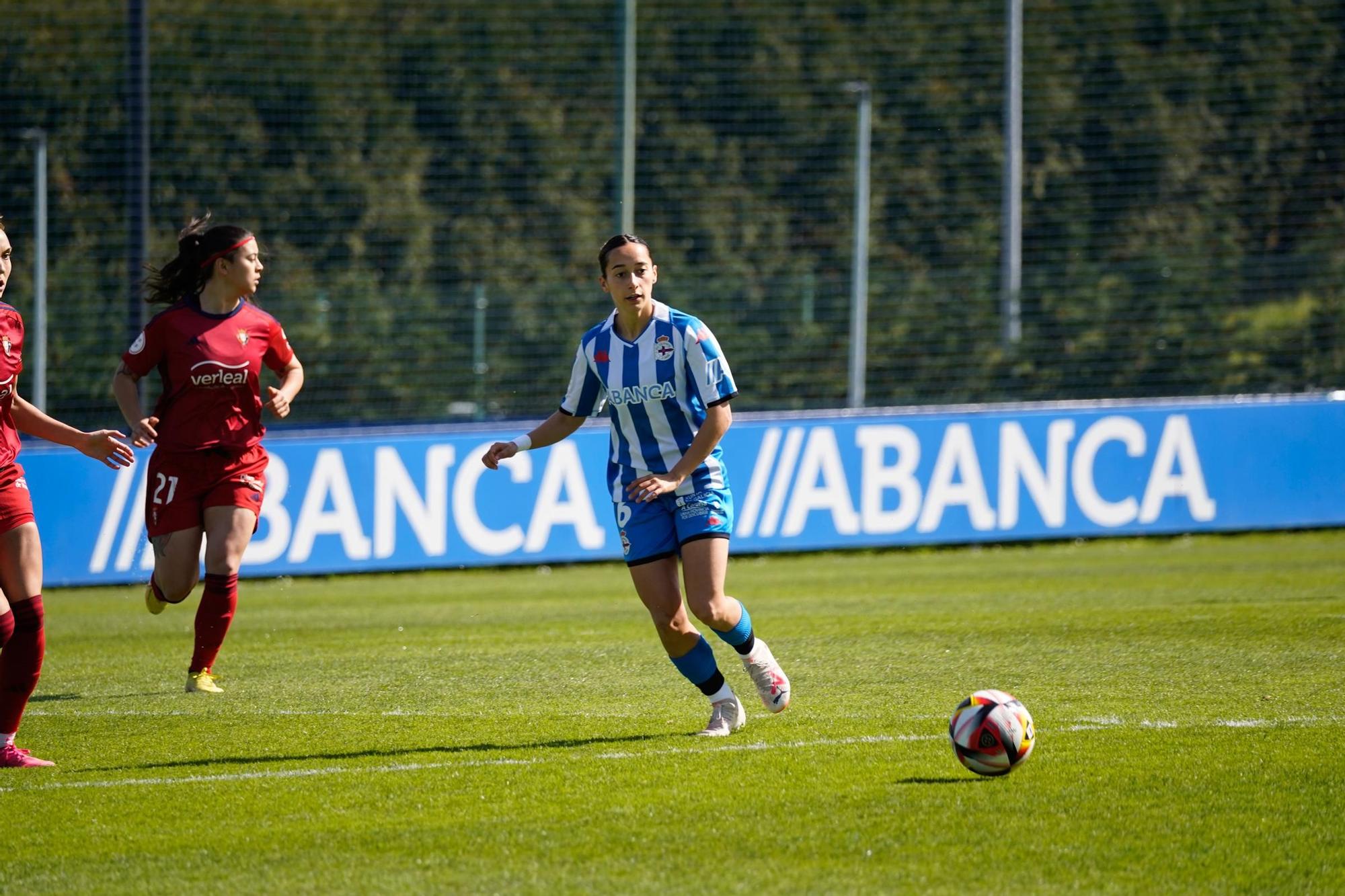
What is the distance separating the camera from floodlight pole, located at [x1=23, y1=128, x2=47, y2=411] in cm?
2094

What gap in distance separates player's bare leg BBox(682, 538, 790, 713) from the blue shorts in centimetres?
5

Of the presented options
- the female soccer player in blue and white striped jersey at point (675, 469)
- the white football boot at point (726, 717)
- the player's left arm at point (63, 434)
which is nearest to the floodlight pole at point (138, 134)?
the player's left arm at point (63, 434)

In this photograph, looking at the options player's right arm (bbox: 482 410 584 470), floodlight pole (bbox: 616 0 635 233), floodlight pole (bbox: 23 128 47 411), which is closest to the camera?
player's right arm (bbox: 482 410 584 470)

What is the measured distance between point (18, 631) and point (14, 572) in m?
0.26

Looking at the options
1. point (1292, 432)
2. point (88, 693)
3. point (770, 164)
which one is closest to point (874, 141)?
point (770, 164)

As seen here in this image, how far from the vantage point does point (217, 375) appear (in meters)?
8.88

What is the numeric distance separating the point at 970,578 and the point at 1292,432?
4800 mm

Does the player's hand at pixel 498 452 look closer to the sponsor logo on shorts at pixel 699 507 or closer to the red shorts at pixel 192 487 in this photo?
the sponsor logo on shorts at pixel 699 507

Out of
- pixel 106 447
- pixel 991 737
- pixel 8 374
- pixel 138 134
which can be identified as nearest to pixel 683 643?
pixel 991 737

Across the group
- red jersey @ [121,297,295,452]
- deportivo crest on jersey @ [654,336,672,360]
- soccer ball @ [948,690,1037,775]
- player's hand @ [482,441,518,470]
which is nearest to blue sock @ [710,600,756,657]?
deportivo crest on jersey @ [654,336,672,360]

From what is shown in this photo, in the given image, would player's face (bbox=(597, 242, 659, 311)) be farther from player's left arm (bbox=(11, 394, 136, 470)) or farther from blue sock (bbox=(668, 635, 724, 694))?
player's left arm (bbox=(11, 394, 136, 470))

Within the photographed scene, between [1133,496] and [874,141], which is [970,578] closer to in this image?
[1133,496]

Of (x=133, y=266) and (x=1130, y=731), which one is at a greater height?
(x=133, y=266)

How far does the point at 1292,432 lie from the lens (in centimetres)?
1714
